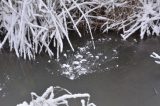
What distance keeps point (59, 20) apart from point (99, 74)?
0.53m

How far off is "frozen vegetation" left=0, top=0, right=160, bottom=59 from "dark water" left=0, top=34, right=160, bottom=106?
100 millimetres

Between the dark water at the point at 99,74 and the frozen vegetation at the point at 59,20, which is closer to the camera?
the dark water at the point at 99,74

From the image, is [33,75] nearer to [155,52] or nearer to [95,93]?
[95,93]

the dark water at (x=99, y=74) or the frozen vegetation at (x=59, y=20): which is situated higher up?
the frozen vegetation at (x=59, y=20)

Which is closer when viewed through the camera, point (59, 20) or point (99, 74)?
point (99, 74)

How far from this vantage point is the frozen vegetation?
118 inches

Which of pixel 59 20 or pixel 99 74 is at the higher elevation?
Result: pixel 59 20

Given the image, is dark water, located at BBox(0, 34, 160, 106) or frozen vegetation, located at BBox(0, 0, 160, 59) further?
frozen vegetation, located at BBox(0, 0, 160, 59)

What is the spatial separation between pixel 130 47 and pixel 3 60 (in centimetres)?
99

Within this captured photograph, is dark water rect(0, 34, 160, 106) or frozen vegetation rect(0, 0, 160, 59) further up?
frozen vegetation rect(0, 0, 160, 59)

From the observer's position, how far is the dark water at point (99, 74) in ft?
8.55

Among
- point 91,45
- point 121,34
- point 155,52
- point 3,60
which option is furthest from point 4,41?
point 155,52

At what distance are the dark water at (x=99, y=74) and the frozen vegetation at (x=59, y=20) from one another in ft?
0.33

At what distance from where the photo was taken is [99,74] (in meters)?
2.82
